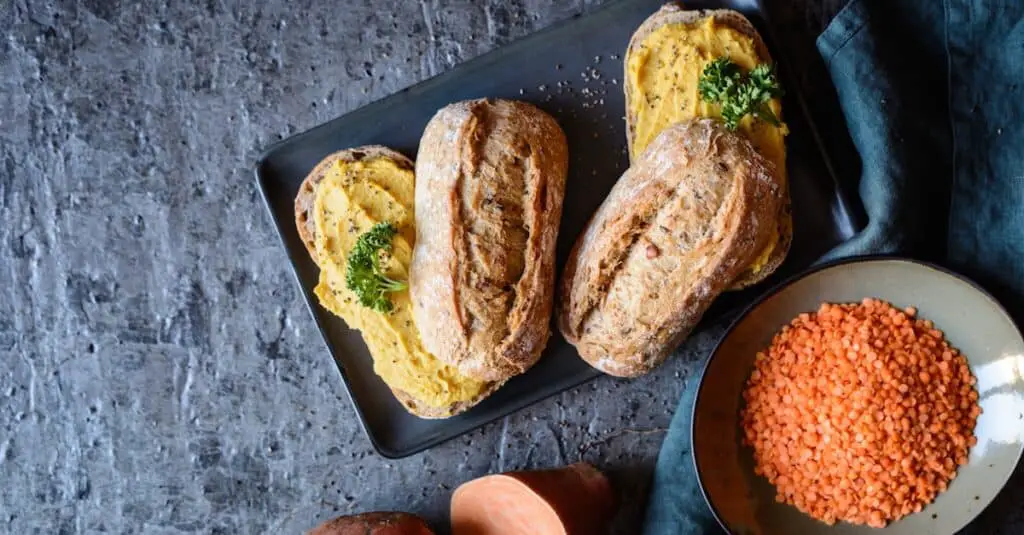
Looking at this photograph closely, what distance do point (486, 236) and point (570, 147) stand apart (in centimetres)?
45

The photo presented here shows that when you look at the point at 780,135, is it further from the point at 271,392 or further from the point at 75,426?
the point at 75,426

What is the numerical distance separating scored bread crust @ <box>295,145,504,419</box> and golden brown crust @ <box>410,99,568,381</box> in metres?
0.13

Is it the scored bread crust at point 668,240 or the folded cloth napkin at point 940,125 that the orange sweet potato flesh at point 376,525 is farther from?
the folded cloth napkin at point 940,125

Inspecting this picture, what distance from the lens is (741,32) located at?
2.45 m

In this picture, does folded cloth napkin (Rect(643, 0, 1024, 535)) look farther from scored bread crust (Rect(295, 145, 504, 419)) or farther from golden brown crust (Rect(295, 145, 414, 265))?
golden brown crust (Rect(295, 145, 414, 265))

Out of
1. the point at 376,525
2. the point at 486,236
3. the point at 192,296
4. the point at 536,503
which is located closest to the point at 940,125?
the point at 486,236

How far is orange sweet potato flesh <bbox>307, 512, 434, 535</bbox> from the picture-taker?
2.54m

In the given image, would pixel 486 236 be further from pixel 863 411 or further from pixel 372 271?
pixel 863 411

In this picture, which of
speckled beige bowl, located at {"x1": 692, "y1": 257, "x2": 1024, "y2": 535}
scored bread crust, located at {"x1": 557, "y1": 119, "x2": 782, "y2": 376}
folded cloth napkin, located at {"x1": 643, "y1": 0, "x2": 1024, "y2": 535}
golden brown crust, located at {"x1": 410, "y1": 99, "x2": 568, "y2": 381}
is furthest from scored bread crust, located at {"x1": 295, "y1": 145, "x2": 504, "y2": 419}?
folded cloth napkin, located at {"x1": 643, "y1": 0, "x2": 1024, "y2": 535}

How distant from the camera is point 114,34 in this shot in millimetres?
2826

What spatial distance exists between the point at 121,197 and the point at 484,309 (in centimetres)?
137

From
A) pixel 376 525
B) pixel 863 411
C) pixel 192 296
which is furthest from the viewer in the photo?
pixel 192 296

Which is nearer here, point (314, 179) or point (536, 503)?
point (536, 503)

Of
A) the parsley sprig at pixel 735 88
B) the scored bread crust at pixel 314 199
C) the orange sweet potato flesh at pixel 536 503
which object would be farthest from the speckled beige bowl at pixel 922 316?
the scored bread crust at pixel 314 199
